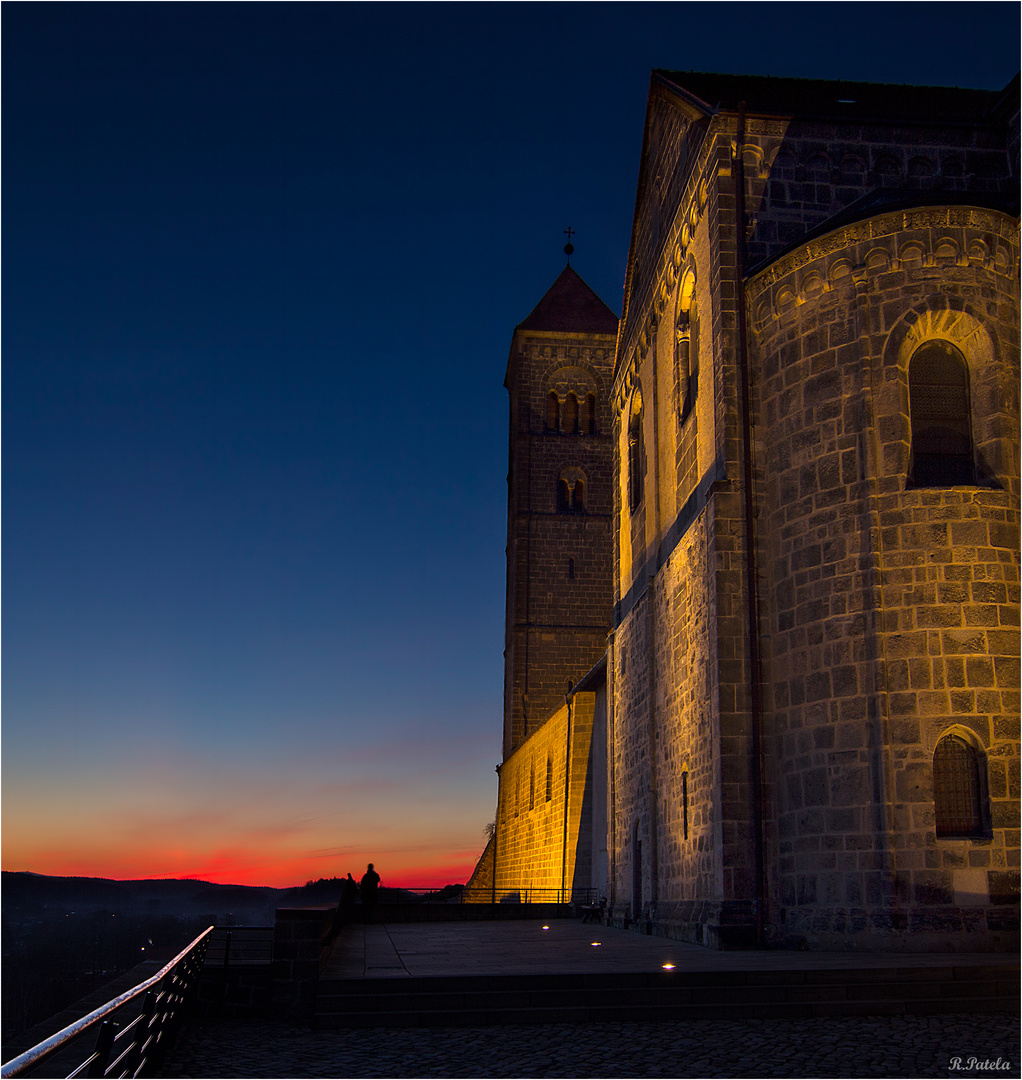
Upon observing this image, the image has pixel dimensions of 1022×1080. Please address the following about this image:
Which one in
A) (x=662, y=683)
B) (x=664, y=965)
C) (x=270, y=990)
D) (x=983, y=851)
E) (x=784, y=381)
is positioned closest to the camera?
(x=270, y=990)

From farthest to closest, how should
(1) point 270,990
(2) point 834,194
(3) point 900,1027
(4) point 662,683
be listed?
1. (4) point 662,683
2. (2) point 834,194
3. (1) point 270,990
4. (3) point 900,1027

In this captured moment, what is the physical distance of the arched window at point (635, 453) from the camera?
68.6ft

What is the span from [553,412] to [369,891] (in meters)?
25.8

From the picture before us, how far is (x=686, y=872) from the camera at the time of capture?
48.4 ft

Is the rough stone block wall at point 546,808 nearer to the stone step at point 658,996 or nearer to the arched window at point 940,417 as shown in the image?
the arched window at point 940,417

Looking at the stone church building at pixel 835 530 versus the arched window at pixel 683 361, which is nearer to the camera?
the stone church building at pixel 835 530

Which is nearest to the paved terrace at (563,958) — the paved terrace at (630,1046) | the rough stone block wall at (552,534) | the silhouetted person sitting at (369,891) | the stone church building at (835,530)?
the paved terrace at (630,1046)

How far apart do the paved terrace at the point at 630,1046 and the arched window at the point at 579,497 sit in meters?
33.9

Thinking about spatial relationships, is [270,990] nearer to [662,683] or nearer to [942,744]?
[942,744]

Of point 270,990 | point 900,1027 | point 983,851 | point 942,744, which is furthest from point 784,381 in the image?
point 270,990

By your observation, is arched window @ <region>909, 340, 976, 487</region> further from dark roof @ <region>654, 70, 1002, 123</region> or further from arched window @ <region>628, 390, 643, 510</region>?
arched window @ <region>628, 390, 643, 510</region>

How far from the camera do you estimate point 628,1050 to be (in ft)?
23.2

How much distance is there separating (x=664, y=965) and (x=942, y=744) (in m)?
3.99

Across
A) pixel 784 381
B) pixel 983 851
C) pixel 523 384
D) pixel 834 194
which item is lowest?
pixel 983 851
